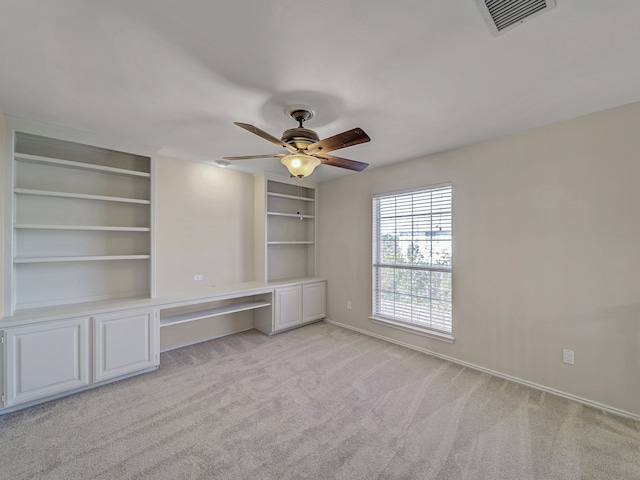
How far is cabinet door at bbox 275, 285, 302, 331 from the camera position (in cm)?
409

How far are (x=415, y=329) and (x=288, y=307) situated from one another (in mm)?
1878

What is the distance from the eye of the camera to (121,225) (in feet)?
10.6

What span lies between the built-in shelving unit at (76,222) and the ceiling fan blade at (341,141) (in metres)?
2.24

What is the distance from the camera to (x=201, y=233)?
12.7 ft

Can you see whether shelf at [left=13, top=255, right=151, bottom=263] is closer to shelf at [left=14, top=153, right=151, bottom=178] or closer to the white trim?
shelf at [left=14, top=153, right=151, bottom=178]

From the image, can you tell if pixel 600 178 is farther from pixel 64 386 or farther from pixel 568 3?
pixel 64 386

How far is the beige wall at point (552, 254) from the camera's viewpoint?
7.25 ft

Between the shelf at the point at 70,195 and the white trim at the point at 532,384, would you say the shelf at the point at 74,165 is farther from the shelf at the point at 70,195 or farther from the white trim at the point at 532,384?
the white trim at the point at 532,384

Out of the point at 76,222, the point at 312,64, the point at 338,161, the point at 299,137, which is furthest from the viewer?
the point at 76,222

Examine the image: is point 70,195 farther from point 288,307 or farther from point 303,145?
point 288,307

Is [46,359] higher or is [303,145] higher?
[303,145]

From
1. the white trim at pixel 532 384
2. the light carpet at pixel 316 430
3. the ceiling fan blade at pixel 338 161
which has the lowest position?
the light carpet at pixel 316 430

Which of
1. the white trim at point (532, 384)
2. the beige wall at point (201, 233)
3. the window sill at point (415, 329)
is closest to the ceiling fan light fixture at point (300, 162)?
the beige wall at point (201, 233)

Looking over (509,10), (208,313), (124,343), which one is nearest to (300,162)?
(509,10)
